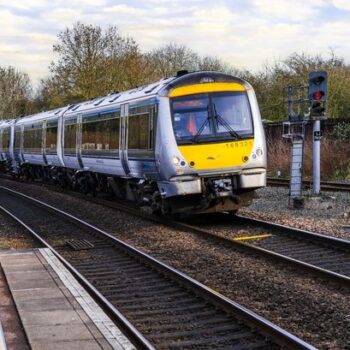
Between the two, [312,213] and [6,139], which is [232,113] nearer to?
[312,213]

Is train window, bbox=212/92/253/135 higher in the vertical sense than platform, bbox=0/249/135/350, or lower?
higher

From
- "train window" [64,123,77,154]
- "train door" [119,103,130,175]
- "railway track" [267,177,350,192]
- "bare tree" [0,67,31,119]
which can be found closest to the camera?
"train door" [119,103,130,175]

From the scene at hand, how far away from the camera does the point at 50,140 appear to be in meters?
24.4

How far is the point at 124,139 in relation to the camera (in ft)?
47.4

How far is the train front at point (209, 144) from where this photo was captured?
38.8 ft

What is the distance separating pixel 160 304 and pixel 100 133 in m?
10.5

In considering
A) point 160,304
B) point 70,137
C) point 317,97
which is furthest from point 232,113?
point 70,137

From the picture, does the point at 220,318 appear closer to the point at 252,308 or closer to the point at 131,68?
the point at 252,308

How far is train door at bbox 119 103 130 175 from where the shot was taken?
46.9ft

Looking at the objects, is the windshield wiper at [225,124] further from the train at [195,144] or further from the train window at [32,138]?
the train window at [32,138]

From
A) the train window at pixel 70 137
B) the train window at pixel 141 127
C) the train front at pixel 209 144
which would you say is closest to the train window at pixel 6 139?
the train window at pixel 70 137

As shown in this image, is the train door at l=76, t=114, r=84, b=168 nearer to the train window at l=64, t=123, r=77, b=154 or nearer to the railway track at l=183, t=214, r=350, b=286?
the train window at l=64, t=123, r=77, b=154

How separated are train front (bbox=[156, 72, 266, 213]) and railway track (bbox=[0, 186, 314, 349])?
1.87 meters

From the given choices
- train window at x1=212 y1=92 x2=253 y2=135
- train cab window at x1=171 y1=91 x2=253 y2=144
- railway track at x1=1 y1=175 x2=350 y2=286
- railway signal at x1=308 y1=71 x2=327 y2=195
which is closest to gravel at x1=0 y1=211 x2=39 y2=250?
railway track at x1=1 y1=175 x2=350 y2=286
